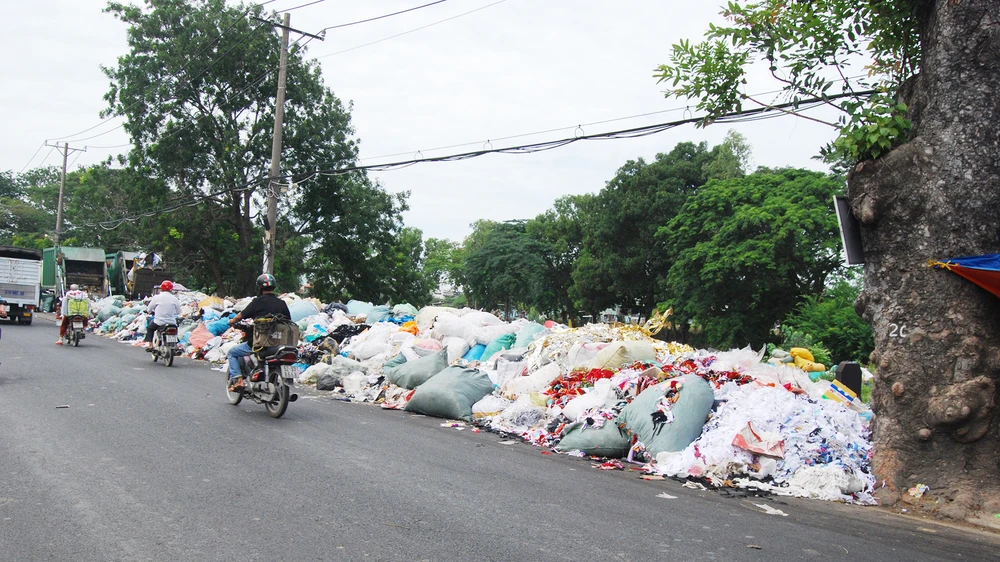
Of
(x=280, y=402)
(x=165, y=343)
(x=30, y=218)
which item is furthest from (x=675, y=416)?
(x=30, y=218)

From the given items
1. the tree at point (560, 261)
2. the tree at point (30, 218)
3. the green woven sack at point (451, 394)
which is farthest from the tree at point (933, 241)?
the tree at point (30, 218)

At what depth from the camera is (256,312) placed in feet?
27.2

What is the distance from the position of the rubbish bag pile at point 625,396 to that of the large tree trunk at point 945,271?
596mm

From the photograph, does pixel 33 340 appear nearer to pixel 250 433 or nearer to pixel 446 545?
pixel 250 433

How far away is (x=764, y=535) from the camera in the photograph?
4.75 metres

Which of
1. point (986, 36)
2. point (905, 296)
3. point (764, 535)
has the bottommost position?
point (764, 535)

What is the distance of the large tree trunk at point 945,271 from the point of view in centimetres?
567

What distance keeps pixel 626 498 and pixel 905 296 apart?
284cm

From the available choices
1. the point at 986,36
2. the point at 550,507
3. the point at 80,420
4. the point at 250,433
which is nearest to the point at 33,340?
the point at 80,420

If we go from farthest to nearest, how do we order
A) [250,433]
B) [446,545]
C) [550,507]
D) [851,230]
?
[250,433], [851,230], [550,507], [446,545]

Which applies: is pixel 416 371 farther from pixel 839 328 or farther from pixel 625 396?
pixel 839 328

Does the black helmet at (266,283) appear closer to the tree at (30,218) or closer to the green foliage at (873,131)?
the green foliage at (873,131)

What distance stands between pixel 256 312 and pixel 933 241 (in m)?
6.63

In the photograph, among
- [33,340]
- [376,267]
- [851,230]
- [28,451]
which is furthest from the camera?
[376,267]
